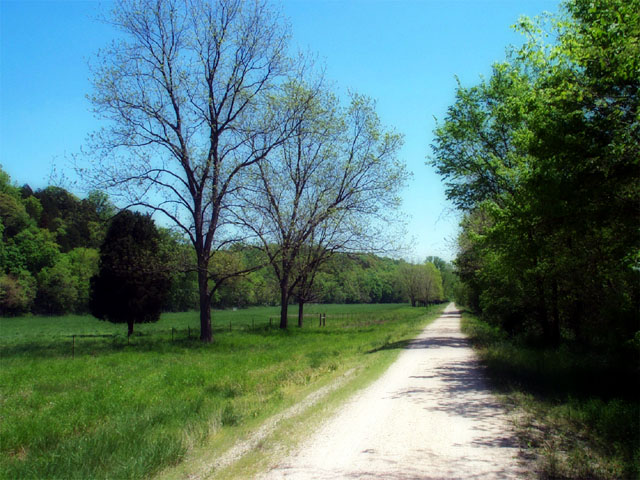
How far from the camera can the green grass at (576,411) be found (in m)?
5.62

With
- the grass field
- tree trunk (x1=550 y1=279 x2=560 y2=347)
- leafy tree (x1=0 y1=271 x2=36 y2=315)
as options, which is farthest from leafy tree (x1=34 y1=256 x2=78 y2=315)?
tree trunk (x1=550 y1=279 x2=560 y2=347)

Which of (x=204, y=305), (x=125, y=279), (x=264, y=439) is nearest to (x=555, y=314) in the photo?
(x=264, y=439)

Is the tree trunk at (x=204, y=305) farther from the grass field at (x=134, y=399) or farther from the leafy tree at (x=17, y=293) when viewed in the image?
the leafy tree at (x=17, y=293)

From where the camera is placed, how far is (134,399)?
35.8ft

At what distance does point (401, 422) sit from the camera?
7871 millimetres

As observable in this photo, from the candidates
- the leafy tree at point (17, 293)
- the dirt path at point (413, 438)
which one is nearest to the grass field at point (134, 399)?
the dirt path at point (413, 438)

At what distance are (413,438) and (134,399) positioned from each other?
713 cm

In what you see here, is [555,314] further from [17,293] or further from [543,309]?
[17,293]

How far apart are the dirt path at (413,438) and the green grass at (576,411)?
440mm

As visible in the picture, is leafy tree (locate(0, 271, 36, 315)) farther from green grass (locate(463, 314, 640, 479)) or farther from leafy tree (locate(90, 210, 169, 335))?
green grass (locate(463, 314, 640, 479))

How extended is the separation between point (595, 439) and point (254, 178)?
74.7ft

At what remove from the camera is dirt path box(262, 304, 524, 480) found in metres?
5.63

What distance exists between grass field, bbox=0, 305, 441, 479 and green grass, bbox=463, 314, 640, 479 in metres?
4.80

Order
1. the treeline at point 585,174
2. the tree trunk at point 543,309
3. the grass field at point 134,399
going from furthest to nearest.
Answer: the tree trunk at point 543,309
the treeline at point 585,174
the grass field at point 134,399
